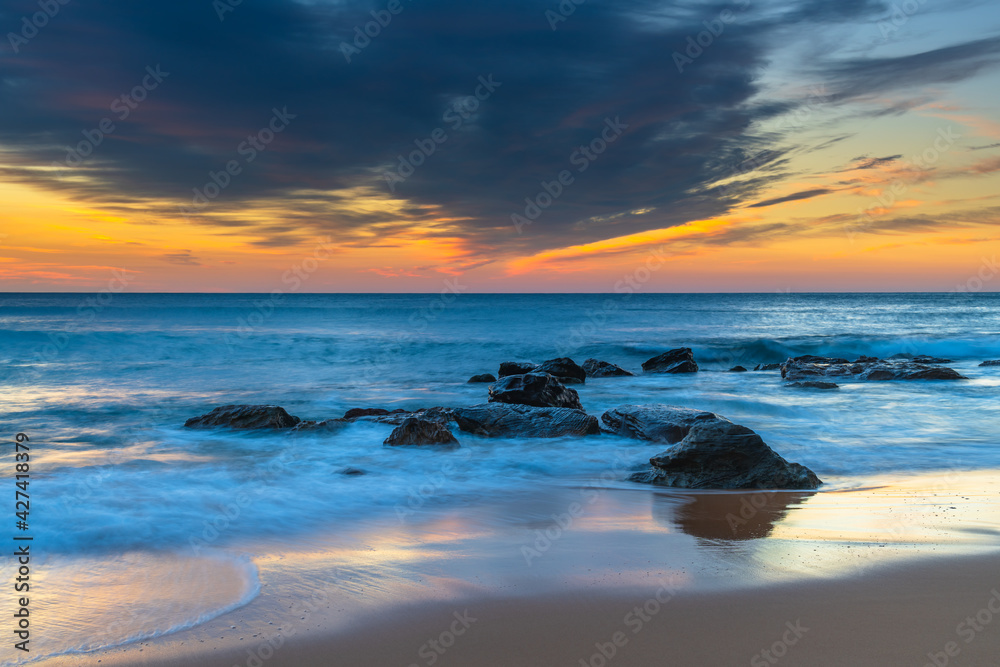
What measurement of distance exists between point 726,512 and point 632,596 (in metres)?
2.31

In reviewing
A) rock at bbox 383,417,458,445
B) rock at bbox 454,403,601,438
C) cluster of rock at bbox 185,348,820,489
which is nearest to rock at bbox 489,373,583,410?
cluster of rock at bbox 185,348,820,489

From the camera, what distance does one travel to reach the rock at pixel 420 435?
348 inches

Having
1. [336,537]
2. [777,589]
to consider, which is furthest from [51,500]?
[777,589]

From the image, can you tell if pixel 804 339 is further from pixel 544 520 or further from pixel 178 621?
pixel 178 621

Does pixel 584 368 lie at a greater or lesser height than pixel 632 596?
greater

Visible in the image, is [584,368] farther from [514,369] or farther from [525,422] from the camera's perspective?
[525,422]

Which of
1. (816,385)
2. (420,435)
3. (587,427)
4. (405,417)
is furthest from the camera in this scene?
(816,385)

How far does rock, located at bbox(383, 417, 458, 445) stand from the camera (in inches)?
348

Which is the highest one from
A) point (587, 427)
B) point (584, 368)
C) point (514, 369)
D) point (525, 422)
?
point (514, 369)

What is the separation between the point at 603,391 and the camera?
15117 millimetres

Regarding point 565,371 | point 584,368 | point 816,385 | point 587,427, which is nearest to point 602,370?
point 584,368

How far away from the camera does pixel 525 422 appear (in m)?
9.78

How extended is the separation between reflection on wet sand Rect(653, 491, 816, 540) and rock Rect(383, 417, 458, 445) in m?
3.66

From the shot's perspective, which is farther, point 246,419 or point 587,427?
point 246,419
